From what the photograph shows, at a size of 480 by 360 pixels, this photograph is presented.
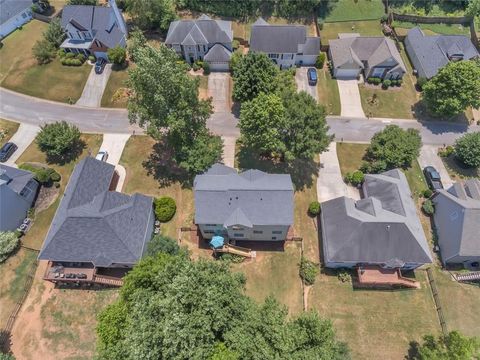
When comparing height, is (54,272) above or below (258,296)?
above

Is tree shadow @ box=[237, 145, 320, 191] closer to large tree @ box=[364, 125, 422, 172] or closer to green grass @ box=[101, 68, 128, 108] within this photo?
large tree @ box=[364, 125, 422, 172]

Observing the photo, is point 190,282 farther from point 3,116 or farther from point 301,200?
point 3,116

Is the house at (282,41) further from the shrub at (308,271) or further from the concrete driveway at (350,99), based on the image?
the shrub at (308,271)

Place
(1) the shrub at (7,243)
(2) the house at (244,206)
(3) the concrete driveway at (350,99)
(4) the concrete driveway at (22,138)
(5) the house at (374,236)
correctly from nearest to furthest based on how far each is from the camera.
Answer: (5) the house at (374,236), (2) the house at (244,206), (1) the shrub at (7,243), (4) the concrete driveway at (22,138), (3) the concrete driveway at (350,99)

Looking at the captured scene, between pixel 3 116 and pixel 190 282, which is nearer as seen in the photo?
pixel 190 282

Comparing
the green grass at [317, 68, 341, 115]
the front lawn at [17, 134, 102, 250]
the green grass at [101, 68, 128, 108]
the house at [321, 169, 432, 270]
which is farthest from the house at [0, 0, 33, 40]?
the house at [321, 169, 432, 270]

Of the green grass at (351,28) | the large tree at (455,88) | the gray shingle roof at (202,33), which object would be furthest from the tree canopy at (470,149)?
the gray shingle roof at (202,33)

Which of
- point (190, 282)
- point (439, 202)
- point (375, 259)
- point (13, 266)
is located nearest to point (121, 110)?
point (13, 266)
